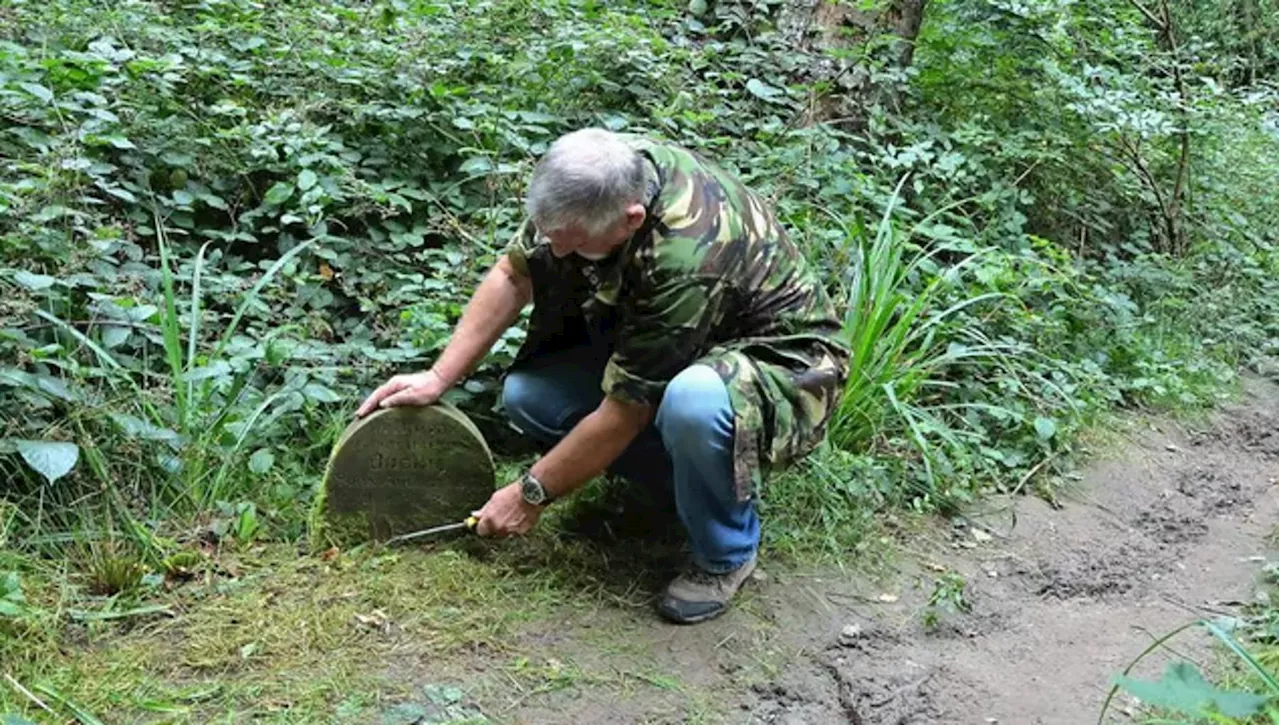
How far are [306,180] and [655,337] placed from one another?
61.9 inches

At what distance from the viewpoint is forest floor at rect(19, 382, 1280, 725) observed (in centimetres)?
246

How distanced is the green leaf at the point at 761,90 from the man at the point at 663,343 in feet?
6.43

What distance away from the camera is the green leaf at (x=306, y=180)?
367 centimetres

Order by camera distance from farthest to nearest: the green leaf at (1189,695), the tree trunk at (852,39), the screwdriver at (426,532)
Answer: the tree trunk at (852,39)
the screwdriver at (426,532)
the green leaf at (1189,695)

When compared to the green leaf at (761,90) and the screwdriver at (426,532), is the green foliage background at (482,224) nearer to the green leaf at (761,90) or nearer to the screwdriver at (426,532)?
the green leaf at (761,90)

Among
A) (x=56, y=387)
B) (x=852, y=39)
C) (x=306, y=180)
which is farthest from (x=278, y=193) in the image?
(x=852, y=39)

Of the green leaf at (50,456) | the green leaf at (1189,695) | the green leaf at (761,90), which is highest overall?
the green leaf at (1189,695)

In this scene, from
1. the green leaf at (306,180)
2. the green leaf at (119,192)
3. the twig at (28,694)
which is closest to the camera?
the twig at (28,694)

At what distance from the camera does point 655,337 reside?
2635 mm

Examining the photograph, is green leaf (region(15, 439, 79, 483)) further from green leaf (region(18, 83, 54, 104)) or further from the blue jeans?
green leaf (region(18, 83, 54, 104))

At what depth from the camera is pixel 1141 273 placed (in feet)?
17.8

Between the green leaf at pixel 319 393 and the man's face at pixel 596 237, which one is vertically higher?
the man's face at pixel 596 237

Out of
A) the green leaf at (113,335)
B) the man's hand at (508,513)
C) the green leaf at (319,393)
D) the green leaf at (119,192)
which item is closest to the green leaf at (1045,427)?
the man's hand at (508,513)

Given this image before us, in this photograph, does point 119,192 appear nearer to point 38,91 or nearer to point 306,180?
point 38,91
